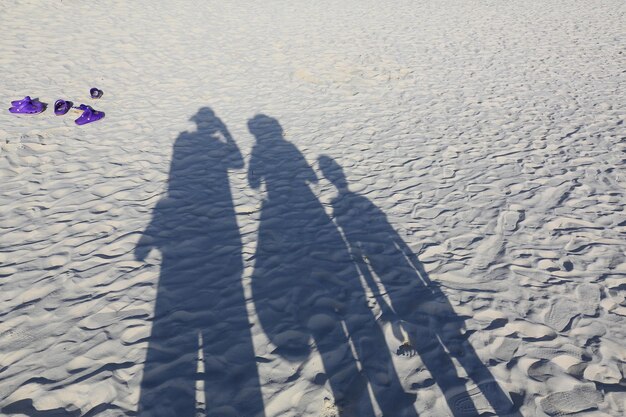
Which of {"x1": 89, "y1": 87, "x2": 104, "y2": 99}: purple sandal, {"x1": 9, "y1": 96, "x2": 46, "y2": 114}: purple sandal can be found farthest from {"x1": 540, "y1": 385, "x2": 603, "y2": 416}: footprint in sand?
{"x1": 89, "y1": 87, "x2": 104, "y2": 99}: purple sandal

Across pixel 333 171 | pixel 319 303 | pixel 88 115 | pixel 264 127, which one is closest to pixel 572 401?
pixel 319 303

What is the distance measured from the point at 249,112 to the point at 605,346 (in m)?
6.43

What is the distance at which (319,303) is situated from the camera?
351 cm

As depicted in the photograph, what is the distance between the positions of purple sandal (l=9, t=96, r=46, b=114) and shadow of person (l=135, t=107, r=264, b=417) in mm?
3248

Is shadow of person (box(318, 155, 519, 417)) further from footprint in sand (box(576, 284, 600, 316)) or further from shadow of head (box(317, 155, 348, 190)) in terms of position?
footprint in sand (box(576, 284, 600, 316))

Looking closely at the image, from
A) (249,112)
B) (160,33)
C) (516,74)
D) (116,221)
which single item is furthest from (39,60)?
(516,74)

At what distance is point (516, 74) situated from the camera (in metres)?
9.05

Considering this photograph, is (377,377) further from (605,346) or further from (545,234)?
(545,234)

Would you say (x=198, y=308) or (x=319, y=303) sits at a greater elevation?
(x=198, y=308)

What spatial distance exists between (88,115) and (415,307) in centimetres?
638

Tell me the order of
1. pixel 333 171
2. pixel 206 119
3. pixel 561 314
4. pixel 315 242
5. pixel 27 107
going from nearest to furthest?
pixel 561 314 → pixel 315 242 → pixel 333 171 → pixel 27 107 → pixel 206 119

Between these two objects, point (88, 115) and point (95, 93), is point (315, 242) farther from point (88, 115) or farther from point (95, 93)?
point (95, 93)

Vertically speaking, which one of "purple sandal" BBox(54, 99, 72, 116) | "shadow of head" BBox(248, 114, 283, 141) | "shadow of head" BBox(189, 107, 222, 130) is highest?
"purple sandal" BBox(54, 99, 72, 116)

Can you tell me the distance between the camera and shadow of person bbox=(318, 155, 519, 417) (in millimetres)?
2752
